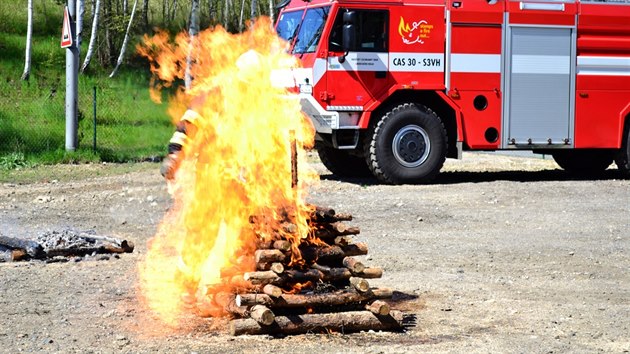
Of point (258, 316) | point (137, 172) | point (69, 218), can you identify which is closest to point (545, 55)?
point (137, 172)

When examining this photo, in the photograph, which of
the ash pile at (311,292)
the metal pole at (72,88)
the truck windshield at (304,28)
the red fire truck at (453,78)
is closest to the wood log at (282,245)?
the ash pile at (311,292)

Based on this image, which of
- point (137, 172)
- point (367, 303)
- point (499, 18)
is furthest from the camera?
point (137, 172)

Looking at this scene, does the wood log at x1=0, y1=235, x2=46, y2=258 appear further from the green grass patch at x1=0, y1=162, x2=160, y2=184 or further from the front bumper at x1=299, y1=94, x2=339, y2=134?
the green grass patch at x1=0, y1=162, x2=160, y2=184

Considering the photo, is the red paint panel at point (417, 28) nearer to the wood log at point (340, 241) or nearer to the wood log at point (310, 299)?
the wood log at point (340, 241)

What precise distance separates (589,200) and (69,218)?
7957 millimetres

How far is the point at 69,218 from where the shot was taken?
14.3 meters

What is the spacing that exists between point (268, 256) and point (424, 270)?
3.20 m

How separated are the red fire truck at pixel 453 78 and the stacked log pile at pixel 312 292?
872cm

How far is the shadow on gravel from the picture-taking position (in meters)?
18.9

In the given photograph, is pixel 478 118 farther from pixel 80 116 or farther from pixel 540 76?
pixel 80 116

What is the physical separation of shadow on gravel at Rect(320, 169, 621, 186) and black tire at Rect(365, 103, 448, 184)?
0.48m

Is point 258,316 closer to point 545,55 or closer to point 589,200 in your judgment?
point 589,200

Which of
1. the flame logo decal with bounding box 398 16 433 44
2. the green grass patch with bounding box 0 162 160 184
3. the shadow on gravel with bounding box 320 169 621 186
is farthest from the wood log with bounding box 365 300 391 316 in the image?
the green grass patch with bounding box 0 162 160 184

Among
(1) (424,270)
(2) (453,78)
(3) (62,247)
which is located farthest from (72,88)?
(1) (424,270)
